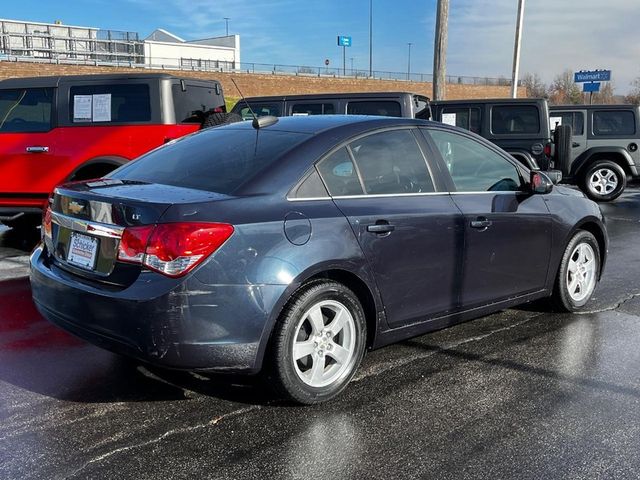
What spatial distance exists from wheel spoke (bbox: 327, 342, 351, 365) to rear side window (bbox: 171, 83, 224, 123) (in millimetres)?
5372

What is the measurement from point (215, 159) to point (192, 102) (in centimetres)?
494

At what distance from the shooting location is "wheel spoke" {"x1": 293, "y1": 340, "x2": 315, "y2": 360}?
3.41m

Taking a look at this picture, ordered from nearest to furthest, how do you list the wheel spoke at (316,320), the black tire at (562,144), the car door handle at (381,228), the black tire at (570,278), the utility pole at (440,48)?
the wheel spoke at (316,320), the car door handle at (381,228), the black tire at (570,278), the black tire at (562,144), the utility pole at (440,48)

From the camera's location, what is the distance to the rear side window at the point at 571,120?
43.9ft

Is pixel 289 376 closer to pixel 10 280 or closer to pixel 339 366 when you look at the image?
pixel 339 366

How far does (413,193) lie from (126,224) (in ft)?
5.90

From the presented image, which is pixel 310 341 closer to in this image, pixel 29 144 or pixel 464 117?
pixel 29 144

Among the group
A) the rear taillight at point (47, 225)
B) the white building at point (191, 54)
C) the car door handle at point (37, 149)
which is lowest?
the rear taillight at point (47, 225)

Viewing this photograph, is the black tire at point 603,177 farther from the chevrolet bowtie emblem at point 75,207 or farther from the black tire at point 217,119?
→ the chevrolet bowtie emblem at point 75,207

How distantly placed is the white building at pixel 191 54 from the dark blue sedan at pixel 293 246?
4861cm

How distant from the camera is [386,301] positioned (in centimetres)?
376

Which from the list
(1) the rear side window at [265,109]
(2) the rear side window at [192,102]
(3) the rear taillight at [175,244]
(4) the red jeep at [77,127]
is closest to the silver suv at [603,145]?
(1) the rear side window at [265,109]

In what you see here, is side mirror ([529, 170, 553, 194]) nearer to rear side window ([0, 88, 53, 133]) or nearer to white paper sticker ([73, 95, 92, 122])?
white paper sticker ([73, 95, 92, 122])

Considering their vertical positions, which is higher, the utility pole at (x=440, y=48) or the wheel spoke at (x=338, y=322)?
the utility pole at (x=440, y=48)
